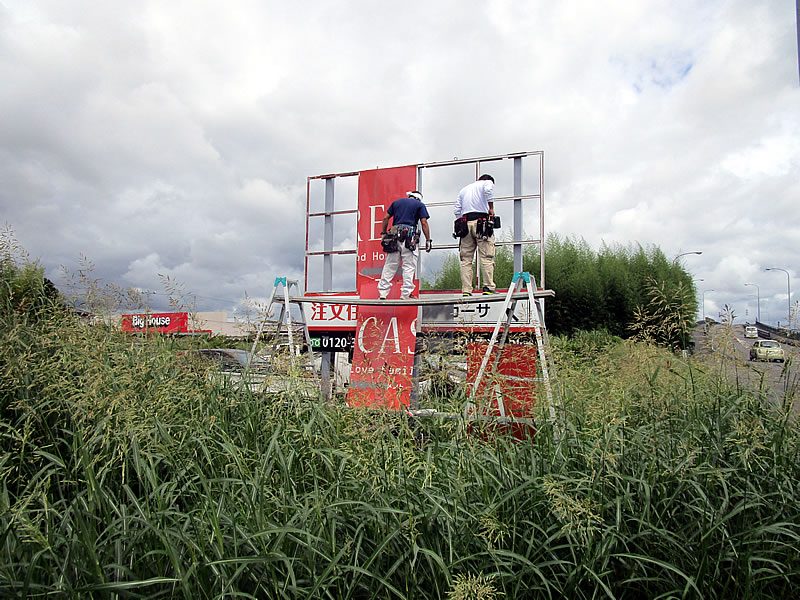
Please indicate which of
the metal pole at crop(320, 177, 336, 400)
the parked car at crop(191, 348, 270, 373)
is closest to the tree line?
the metal pole at crop(320, 177, 336, 400)

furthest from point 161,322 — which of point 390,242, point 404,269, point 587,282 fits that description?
point 587,282

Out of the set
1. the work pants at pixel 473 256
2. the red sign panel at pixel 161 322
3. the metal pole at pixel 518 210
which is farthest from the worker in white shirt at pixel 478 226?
the red sign panel at pixel 161 322

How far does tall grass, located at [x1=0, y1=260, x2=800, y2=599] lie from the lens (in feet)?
6.95

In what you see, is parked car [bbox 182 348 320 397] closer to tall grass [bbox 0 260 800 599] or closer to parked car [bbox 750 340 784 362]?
tall grass [bbox 0 260 800 599]

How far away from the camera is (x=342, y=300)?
6676mm

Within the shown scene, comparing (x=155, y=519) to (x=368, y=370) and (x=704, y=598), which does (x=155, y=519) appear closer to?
(x=368, y=370)

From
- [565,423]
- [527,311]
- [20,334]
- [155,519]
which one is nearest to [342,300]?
[527,311]

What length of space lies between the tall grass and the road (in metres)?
0.11

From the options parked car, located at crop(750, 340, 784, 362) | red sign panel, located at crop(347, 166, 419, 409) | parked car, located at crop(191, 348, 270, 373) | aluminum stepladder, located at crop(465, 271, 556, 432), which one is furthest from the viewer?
red sign panel, located at crop(347, 166, 419, 409)

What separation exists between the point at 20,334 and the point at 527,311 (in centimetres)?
440

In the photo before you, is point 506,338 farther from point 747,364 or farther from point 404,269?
point 747,364

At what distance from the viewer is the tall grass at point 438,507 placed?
2.12 metres

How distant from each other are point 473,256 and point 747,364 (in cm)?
425

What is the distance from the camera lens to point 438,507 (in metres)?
2.23
